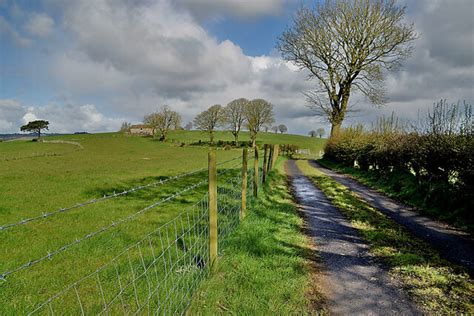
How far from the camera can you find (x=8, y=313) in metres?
4.19

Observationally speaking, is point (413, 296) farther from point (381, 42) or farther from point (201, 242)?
point (381, 42)

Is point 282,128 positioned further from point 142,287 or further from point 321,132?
point 142,287

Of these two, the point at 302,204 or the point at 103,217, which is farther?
the point at 302,204

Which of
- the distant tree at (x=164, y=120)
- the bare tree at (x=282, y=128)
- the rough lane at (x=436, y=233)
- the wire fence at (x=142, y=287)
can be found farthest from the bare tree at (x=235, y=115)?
the wire fence at (x=142, y=287)

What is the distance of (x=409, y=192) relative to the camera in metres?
12.1

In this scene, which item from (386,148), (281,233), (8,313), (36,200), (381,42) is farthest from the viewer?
(381,42)

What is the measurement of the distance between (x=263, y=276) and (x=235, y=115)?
8119 cm

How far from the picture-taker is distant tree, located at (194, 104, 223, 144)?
283ft

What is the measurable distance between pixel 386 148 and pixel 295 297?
14.7 metres

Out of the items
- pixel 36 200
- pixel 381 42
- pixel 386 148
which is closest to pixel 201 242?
pixel 36 200

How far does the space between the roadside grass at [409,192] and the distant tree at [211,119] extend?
227ft

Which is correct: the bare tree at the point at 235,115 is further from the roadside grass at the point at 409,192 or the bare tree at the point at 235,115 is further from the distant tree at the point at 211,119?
the roadside grass at the point at 409,192

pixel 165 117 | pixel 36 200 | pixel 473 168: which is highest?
pixel 165 117

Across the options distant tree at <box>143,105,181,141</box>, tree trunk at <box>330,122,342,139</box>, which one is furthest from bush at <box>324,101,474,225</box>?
distant tree at <box>143,105,181,141</box>
